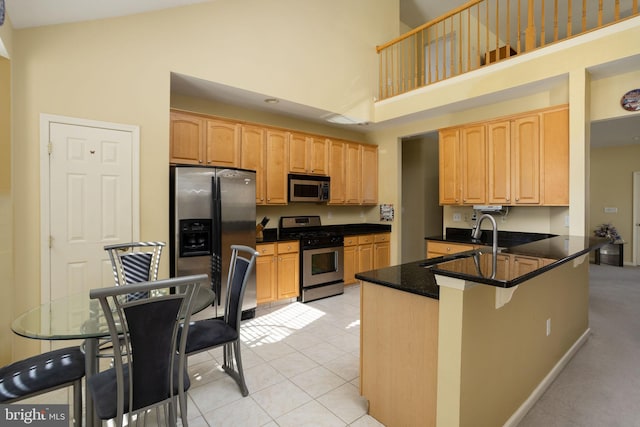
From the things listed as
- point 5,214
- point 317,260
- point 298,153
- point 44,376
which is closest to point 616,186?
point 317,260

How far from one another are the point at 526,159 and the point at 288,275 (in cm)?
334

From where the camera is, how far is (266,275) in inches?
157

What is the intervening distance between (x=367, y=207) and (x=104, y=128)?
4266 mm

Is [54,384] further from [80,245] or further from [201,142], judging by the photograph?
[201,142]

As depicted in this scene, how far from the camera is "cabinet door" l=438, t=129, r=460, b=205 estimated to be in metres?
4.37

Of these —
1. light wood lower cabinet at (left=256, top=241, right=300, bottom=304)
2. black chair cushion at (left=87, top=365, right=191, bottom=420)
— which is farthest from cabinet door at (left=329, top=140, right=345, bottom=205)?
black chair cushion at (left=87, top=365, right=191, bottom=420)

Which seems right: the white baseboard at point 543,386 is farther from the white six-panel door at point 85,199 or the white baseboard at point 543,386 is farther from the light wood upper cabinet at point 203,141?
the light wood upper cabinet at point 203,141

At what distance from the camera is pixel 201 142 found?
3689 mm

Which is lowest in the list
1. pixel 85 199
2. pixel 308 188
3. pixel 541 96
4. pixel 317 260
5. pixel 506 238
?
pixel 317 260

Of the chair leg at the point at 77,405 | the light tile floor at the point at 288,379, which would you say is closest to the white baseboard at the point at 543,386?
the light tile floor at the point at 288,379

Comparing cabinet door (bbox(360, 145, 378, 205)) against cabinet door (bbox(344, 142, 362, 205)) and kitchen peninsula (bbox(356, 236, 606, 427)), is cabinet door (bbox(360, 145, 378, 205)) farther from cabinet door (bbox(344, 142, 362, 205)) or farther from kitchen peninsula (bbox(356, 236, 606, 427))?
kitchen peninsula (bbox(356, 236, 606, 427))

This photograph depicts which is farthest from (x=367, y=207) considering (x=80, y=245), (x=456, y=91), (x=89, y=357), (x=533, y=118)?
(x=89, y=357)

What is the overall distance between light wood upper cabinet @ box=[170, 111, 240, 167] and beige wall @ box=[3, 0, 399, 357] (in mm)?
389

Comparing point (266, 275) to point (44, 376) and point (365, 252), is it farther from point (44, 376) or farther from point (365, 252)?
point (44, 376)
